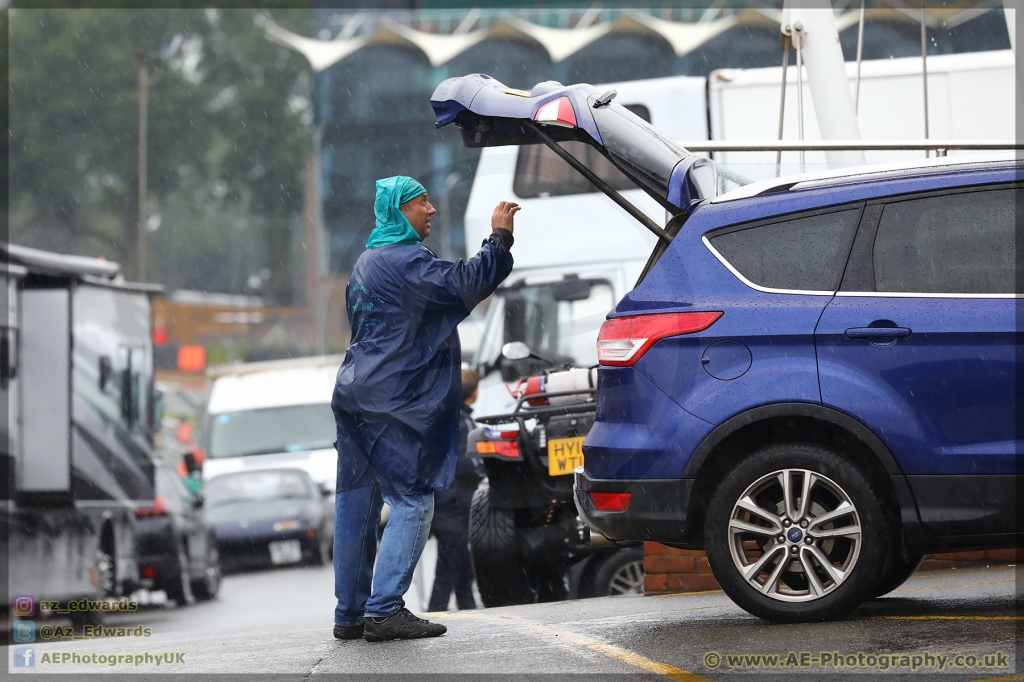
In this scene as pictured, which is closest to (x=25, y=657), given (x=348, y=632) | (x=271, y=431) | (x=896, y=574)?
(x=348, y=632)

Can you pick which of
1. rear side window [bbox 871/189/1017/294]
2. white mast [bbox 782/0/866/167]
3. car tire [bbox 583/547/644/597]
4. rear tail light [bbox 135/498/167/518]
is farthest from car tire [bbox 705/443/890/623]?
rear tail light [bbox 135/498/167/518]

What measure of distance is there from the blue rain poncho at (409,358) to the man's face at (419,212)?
0.14 metres

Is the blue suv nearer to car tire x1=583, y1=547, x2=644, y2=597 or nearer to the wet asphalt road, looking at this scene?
the wet asphalt road

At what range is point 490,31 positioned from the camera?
137ft

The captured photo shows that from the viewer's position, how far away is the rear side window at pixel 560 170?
6.50 metres

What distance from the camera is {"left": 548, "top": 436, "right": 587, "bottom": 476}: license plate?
7.66m

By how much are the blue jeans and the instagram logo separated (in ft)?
17.0

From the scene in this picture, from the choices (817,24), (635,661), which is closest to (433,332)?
(635,661)

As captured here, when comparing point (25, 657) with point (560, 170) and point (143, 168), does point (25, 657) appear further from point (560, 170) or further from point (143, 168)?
point (143, 168)

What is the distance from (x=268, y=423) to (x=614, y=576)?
10860mm

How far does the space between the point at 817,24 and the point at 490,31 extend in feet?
110

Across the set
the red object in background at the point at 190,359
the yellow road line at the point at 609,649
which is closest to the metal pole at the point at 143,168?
the red object in background at the point at 190,359

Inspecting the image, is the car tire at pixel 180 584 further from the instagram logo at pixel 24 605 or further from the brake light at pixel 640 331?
the brake light at pixel 640 331

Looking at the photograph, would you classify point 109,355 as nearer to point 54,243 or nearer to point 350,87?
point 350,87
